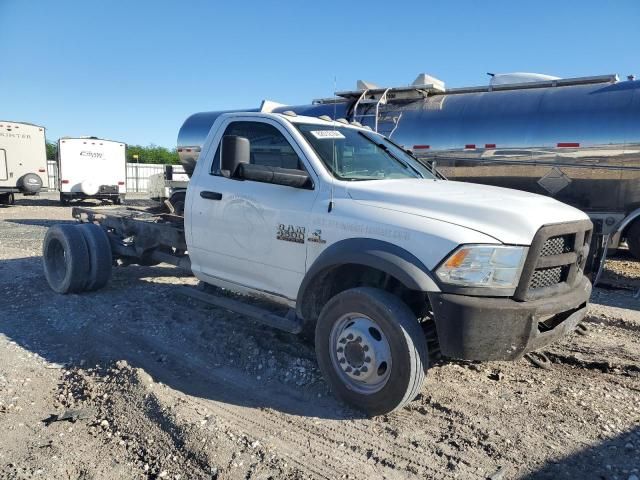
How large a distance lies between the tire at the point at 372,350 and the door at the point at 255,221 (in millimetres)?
591

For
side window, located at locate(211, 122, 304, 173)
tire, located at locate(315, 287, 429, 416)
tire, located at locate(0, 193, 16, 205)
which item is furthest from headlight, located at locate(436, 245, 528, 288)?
tire, located at locate(0, 193, 16, 205)

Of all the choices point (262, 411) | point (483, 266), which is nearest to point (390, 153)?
point (483, 266)

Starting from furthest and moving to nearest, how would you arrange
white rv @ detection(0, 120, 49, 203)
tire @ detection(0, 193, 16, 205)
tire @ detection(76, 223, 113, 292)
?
tire @ detection(0, 193, 16, 205) → white rv @ detection(0, 120, 49, 203) → tire @ detection(76, 223, 113, 292)

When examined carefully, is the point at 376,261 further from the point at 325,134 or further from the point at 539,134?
the point at 539,134

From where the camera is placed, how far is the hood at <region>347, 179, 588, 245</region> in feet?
10.7

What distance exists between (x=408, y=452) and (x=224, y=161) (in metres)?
2.53

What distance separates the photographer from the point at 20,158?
20531mm

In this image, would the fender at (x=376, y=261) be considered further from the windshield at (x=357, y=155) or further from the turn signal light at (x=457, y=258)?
the windshield at (x=357, y=155)

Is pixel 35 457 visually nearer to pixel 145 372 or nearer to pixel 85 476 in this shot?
pixel 85 476

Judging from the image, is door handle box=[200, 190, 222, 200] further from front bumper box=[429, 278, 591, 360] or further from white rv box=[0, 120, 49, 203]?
white rv box=[0, 120, 49, 203]

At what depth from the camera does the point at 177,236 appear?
573 centimetres

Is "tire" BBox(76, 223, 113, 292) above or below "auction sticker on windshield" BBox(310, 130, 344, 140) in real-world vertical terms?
Result: below

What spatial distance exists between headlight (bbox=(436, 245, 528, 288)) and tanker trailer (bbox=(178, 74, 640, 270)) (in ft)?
15.6

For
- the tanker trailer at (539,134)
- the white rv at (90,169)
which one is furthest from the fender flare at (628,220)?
the white rv at (90,169)
